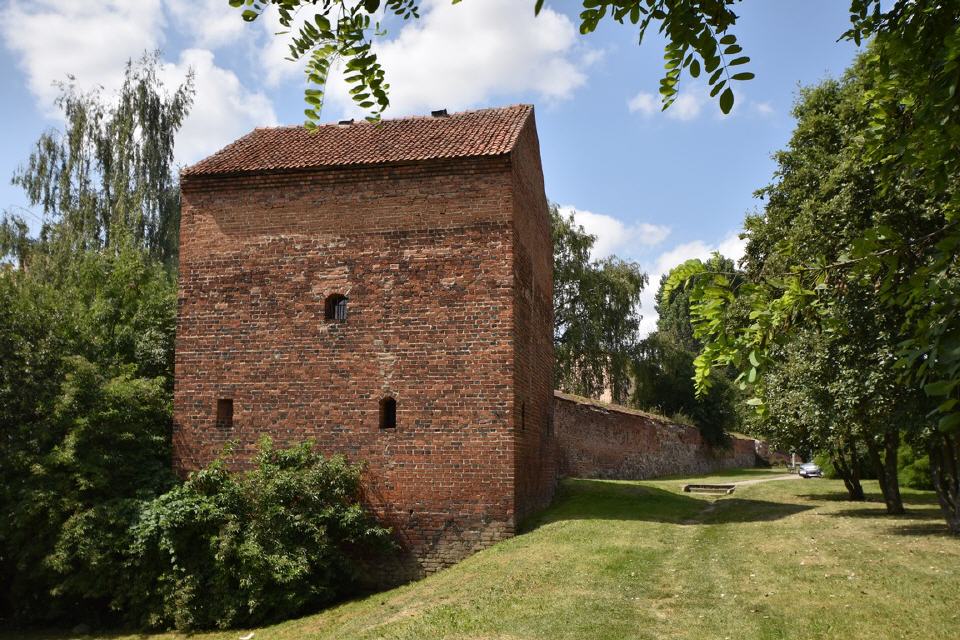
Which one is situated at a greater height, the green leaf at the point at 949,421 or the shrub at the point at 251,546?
the green leaf at the point at 949,421

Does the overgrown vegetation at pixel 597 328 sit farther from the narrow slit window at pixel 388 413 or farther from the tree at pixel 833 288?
the narrow slit window at pixel 388 413

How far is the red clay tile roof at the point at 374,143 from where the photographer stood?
1416cm

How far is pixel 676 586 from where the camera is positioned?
1005cm

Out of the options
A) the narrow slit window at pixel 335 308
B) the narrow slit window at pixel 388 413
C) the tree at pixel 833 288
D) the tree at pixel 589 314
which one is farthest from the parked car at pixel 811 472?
the narrow slit window at pixel 335 308

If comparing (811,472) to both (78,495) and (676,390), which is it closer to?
(676,390)

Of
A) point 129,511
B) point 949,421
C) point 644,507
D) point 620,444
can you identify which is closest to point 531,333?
point 644,507

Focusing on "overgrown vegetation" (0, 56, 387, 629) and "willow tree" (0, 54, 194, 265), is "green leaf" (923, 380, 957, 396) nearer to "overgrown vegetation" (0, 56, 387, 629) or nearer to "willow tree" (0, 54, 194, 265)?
"overgrown vegetation" (0, 56, 387, 629)

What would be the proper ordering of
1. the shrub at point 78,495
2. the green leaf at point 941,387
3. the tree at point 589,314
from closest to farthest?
1. the green leaf at point 941,387
2. the shrub at point 78,495
3. the tree at point 589,314

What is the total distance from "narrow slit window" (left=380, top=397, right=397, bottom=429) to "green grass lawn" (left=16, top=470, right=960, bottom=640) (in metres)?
2.82

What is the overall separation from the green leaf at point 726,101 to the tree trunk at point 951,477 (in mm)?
11768

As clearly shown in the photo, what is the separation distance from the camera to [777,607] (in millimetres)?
8945

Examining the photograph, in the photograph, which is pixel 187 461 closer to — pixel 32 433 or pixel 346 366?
pixel 32 433

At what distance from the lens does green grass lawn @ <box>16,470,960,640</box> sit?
27.6 ft

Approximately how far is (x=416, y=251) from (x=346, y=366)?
98.5 inches
